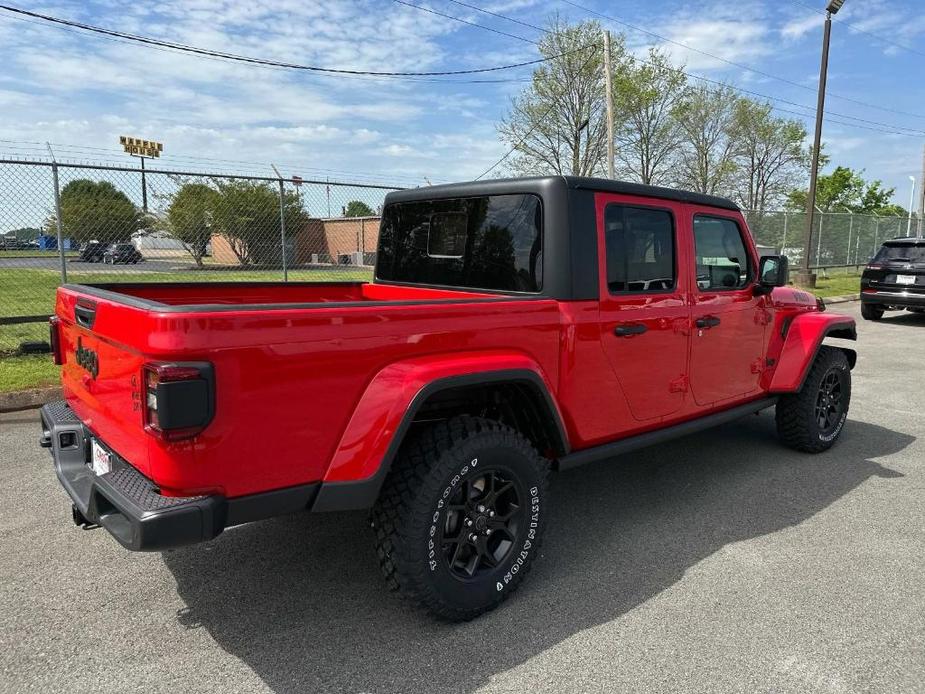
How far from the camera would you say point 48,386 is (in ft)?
19.4

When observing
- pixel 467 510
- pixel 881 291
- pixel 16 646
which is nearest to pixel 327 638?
pixel 467 510

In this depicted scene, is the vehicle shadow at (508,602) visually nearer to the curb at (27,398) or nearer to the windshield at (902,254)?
the curb at (27,398)

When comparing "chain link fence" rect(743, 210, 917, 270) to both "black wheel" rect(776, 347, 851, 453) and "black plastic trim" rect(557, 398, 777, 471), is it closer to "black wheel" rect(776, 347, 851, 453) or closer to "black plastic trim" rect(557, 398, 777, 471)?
"black wheel" rect(776, 347, 851, 453)

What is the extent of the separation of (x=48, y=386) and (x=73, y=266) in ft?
8.70

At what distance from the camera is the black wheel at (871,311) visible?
1302 cm

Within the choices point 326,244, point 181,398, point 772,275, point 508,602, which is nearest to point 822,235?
point 326,244

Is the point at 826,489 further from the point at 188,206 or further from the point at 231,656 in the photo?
the point at 188,206

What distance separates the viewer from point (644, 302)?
11.3 feet

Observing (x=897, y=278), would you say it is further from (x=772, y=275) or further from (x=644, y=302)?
(x=644, y=302)

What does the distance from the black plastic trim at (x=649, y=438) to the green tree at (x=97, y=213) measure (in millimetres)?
6853

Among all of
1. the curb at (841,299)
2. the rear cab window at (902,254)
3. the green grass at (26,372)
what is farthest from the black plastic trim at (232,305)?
the curb at (841,299)

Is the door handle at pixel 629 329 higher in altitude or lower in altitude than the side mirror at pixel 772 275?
lower

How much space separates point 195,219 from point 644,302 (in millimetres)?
7523

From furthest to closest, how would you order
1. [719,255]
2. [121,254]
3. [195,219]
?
[195,219] < [121,254] < [719,255]
